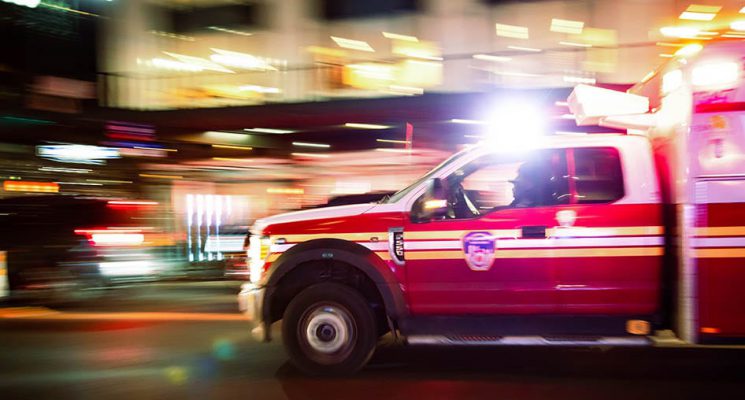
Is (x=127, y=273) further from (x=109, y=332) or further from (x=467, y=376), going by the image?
(x=467, y=376)

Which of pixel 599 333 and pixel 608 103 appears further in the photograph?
pixel 608 103

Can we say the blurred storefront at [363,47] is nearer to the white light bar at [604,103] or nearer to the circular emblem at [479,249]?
the white light bar at [604,103]

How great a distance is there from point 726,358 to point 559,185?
2.55 m

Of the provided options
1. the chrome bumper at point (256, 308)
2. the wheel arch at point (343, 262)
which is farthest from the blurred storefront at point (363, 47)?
the chrome bumper at point (256, 308)

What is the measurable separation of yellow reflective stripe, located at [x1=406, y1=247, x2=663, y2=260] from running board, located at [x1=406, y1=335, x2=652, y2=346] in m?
0.67

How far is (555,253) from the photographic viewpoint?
5.27 m

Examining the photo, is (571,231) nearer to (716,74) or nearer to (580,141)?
(580,141)

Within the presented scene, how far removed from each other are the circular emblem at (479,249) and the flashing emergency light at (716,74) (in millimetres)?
2004

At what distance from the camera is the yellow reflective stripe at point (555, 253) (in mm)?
5176

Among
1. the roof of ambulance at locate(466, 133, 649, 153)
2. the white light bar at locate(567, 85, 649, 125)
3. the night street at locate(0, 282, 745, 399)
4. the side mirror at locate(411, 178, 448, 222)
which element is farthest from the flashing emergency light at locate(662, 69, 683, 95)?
the night street at locate(0, 282, 745, 399)

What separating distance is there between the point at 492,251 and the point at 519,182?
0.73 m

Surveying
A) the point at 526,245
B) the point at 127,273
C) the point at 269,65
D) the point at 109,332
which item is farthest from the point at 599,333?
the point at 269,65

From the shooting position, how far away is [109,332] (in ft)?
25.8

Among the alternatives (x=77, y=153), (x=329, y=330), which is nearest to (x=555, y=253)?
(x=329, y=330)
